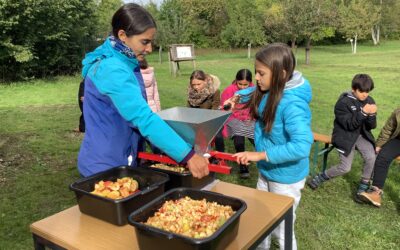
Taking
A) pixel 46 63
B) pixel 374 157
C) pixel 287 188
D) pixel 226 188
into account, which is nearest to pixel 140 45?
pixel 226 188

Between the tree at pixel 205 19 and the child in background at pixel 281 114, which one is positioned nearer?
the child in background at pixel 281 114

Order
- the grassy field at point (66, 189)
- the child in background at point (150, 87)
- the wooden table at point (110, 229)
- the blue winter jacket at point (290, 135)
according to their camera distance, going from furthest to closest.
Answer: the child in background at point (150, 87)
the grassy field at point (66, 189)
the blue winter jacket at point (290, 135)
the wooden table at point (110, 229)

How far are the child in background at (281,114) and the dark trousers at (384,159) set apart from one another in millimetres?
1925

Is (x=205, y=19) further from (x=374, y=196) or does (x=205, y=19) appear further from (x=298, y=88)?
(x=298, y=88)

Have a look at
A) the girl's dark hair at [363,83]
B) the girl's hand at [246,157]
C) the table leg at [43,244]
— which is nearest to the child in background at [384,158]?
the girl's dark hair at [363,83]

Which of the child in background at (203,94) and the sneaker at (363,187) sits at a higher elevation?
the child in background at (203,94)

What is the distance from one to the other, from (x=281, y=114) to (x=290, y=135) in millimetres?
156

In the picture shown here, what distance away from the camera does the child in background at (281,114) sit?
2.27 meters

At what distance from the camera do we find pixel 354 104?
430 cm

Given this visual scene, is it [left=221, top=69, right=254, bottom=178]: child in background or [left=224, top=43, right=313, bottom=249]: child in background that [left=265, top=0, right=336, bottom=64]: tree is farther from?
[left=224, top=43, right=313, bottom=249]: child in background

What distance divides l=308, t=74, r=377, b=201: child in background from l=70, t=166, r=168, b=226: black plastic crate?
299 centimetres

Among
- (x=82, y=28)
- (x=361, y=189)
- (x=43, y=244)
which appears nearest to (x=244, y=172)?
(x=361, y=189)

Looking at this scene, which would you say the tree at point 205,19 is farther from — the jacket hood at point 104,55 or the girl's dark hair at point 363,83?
the jacket hood at point 104,55

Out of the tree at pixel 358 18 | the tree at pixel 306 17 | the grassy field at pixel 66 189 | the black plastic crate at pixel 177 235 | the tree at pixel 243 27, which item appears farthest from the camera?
the tree at pixel 358 18
